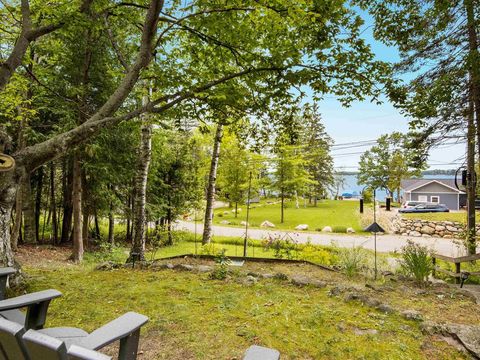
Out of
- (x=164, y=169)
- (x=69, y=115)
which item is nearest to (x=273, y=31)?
(x=69, y=115)

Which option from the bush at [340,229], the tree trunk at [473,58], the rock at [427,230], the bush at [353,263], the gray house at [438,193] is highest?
the tree trunk at [473,58]


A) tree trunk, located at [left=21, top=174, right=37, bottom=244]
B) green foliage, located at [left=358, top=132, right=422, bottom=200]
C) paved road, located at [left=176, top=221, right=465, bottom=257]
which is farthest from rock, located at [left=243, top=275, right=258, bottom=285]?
green foliage, located at [left=358, top=132, right=422, bottom=200]

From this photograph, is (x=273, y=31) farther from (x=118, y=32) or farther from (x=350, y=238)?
(x=350, y=238)

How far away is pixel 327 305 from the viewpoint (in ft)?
12.1

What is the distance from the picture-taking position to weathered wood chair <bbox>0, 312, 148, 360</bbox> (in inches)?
42.6

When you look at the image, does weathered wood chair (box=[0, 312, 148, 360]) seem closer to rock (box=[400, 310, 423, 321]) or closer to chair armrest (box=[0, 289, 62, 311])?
chair armrest (box=[0, 289, 62, 311])

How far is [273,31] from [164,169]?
30.5 feet

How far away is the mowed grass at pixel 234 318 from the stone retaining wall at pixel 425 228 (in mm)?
16756

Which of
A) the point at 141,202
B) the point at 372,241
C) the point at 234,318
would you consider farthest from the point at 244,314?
the point at 372,241

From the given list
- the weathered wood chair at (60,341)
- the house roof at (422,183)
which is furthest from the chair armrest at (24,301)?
the house roof at (422,183)

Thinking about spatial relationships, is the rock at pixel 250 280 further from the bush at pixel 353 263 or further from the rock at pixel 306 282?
the bush at pixel 353 263

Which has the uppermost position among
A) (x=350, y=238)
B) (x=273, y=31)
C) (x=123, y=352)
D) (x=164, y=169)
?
(x=273, y=31)

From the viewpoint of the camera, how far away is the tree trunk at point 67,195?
407 inches

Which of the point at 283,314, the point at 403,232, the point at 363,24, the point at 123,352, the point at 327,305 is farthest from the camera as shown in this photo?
the point at 403,232
